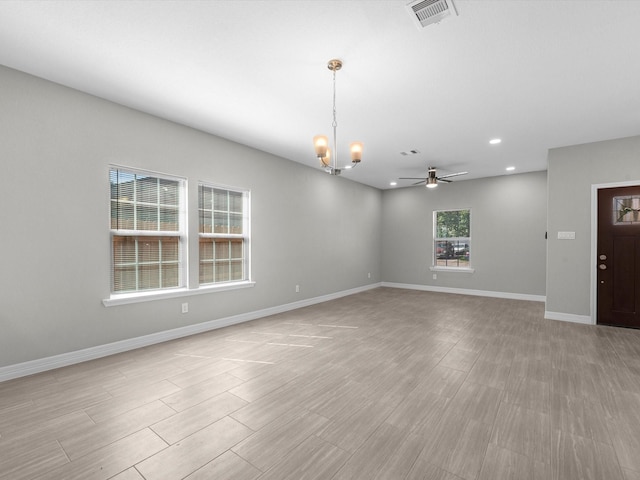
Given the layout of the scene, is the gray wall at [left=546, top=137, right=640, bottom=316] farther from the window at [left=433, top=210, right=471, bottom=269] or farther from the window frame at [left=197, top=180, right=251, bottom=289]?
the window frame at [left=197, top=180, right=251, bottom=289]

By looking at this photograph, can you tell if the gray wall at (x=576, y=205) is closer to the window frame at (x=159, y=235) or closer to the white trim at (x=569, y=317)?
the white trim at (x=569, y=317)

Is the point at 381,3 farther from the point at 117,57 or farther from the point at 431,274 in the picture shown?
the point at 431,274

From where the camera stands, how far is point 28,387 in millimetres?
2646

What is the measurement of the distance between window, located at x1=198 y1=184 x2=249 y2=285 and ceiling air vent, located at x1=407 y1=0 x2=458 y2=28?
3515 millimetres

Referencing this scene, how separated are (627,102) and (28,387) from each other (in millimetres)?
6884

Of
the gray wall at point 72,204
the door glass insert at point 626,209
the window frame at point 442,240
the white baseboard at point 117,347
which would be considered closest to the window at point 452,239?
the window frame at point 442,240

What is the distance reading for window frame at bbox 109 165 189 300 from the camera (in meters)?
3.52

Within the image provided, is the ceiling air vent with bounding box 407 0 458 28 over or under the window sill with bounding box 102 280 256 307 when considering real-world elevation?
over

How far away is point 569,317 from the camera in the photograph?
4.91m

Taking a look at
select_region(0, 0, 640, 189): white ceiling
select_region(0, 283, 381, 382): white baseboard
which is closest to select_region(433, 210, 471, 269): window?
select_region(0, 0, 640, 189): white ceiling

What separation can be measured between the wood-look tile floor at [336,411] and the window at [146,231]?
2.95 ft

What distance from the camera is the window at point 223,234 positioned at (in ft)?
14.8

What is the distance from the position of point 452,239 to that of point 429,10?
6592 millimetres

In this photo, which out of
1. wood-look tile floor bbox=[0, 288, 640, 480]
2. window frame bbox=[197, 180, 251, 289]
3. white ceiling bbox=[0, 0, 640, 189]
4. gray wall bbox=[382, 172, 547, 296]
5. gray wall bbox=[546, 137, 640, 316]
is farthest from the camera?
gray wall bbox=[382, 172, 547, 296]
